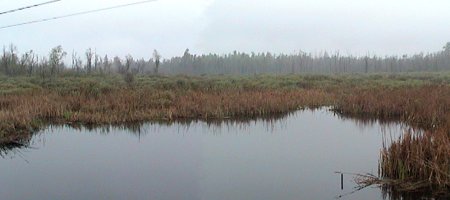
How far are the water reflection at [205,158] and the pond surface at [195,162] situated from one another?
14 millimetres

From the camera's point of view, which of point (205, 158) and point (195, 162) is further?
point (205, 158)

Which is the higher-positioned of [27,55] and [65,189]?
[27,55]

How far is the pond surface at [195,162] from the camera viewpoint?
5.99 metres

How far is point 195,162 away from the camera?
768 centimetres

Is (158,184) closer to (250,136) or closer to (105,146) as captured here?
(105,146)

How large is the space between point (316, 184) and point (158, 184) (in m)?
2.26

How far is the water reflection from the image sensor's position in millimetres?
6035

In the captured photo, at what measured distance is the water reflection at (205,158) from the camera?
6.04 m

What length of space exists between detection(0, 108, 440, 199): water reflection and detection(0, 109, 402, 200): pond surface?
0.05ft

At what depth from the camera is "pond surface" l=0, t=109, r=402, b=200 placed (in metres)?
5.99

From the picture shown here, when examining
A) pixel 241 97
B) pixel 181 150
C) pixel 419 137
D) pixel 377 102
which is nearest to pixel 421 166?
pixel 419 137

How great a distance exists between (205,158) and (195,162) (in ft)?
1.17

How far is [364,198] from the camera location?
5605 millimetres

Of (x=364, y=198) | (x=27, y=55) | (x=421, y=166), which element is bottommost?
(x=364, y=198)
